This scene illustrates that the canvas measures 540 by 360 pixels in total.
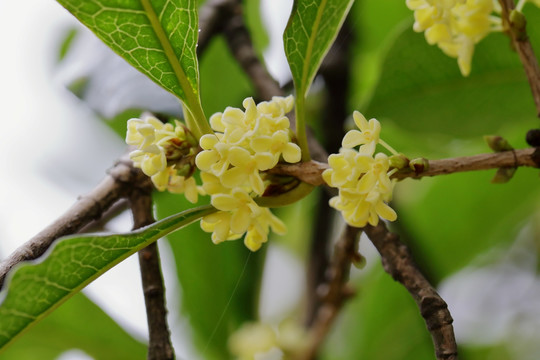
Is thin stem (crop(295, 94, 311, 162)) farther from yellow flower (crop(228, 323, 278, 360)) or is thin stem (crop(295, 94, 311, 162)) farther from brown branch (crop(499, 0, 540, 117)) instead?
yellow flower (crop(228, 323, 278, 360))

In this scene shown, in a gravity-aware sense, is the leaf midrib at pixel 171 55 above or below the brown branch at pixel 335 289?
above

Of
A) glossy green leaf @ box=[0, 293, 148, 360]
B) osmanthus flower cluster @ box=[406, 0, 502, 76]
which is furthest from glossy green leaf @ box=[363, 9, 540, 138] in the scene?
glossy green leaf @ box=[0, 293, 148, 360]

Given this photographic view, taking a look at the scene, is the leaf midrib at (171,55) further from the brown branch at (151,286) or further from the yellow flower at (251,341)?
Result: the yellow flower at (251,341)

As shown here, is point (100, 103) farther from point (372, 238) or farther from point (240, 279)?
point (372, 238)

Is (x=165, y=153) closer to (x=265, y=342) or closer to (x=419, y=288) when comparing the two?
(x=419, y=288)

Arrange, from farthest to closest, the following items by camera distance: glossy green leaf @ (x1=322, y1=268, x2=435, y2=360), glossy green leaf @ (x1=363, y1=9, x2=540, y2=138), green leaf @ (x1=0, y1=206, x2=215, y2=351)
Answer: glossy green leaf @ (x1=322, y1=268, x2=435, y2=360) < glossy green leaf @ (x1=363, y1=9, x2=540, y2=138) < green leaf @ (x1=0, y1=206, x2=215, y2=351)

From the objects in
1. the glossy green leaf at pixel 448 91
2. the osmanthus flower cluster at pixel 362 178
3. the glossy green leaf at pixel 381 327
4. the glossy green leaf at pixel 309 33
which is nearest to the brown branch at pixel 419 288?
the osmanthus flower cluster at pixel 362 178

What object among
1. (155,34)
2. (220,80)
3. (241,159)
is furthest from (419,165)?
(220,80)
